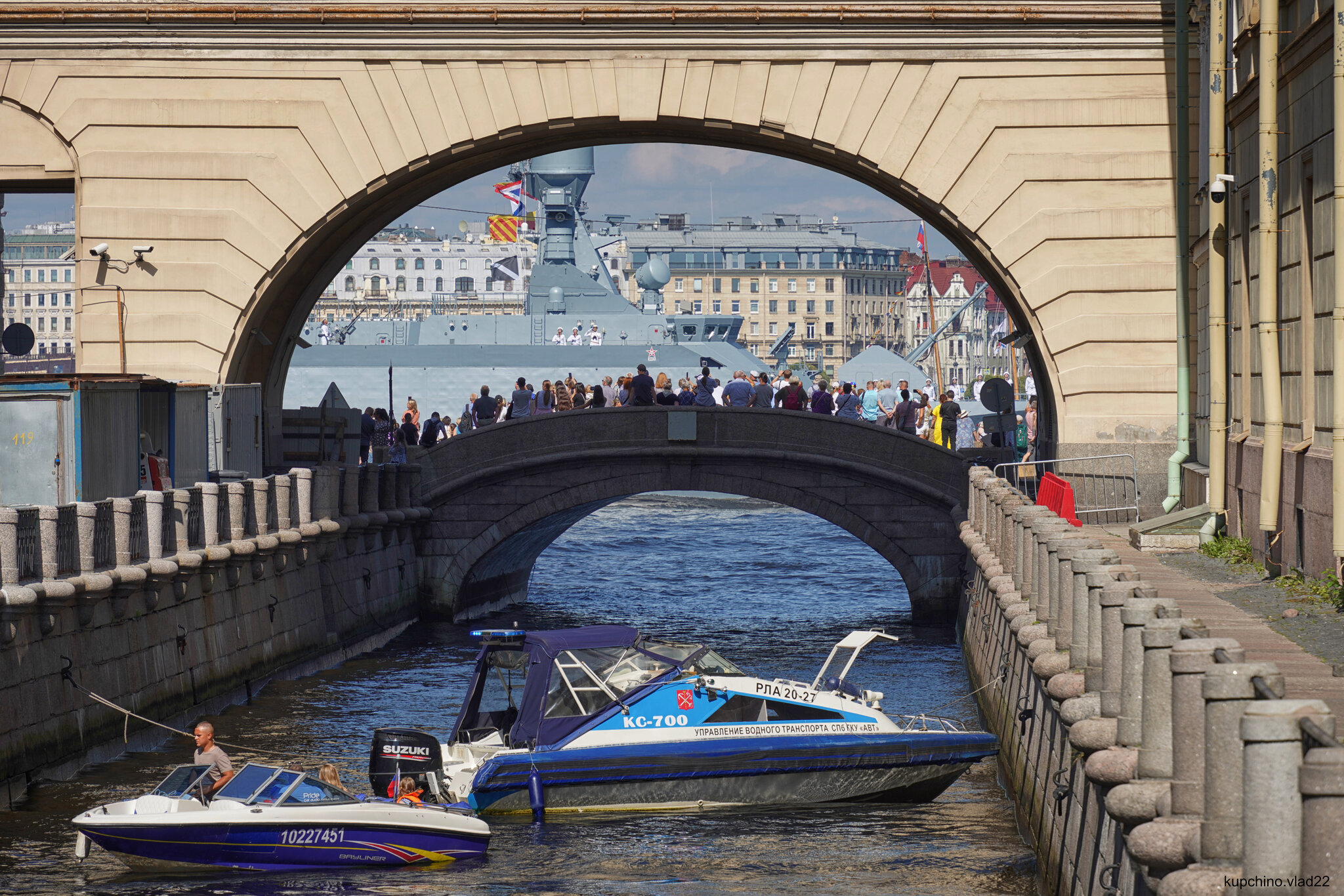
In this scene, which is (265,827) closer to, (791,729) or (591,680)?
(591,680)

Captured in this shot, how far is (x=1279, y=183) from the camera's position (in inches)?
658

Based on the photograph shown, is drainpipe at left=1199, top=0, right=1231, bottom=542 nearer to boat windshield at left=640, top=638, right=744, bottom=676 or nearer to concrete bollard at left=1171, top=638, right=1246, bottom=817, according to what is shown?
boat windshield at left=640, top=638, right=744, bottom=676

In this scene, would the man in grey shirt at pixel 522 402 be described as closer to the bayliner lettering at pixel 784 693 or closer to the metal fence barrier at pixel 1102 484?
the metal fence barrier at pixel 1102 484

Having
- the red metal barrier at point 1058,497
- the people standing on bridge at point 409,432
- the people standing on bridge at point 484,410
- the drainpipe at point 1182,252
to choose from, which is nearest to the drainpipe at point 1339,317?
the red metal barrier at point 1058,497

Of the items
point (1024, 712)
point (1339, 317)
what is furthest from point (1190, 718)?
point (1024, 712)

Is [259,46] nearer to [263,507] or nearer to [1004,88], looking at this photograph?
[263,507]

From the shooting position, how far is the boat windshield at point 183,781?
13828 mm

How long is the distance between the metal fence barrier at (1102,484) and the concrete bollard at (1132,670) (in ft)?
52.6

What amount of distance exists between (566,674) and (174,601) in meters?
5.82

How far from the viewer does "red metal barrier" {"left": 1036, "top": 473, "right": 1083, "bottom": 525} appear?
→ 20906 millimetres

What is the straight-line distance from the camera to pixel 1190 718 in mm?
7047

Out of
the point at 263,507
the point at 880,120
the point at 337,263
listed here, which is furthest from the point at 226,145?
the point at 880,120

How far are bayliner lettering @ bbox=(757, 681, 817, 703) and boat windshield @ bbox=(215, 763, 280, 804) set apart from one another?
15.3ft

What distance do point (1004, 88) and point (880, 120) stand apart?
1.88 m
